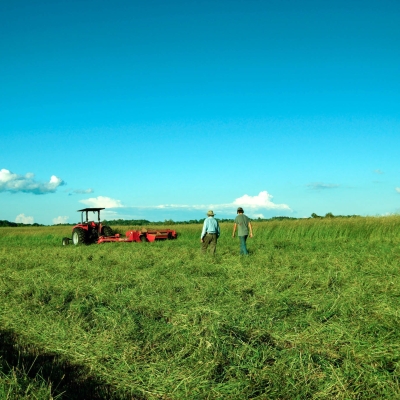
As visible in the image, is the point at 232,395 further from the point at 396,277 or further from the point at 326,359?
the point at 396,277

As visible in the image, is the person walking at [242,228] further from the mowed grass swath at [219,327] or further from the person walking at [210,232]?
the mowed grass swath at [219,327]

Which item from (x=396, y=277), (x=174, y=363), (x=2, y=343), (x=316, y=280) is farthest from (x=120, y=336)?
(x=396, y=277)

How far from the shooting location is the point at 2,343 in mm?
5270

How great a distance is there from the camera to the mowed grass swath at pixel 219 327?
13.1 feet

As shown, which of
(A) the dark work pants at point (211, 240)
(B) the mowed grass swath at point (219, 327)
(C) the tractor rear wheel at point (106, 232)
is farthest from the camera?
(C) the tractor rear wheel at point (106, 232)

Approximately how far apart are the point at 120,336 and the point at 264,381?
72.8 inches

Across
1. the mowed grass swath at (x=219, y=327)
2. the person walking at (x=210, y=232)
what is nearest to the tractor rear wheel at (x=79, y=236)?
the person walking at (x=210, y=232)

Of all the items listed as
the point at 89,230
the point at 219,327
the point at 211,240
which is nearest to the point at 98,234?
the point at 89,230

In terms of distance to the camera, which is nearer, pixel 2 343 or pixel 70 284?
pixel 2 343

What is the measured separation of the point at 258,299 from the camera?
705cm

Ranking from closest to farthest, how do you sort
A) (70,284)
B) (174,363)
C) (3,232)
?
(174,363) < (70,284) < (3,232)

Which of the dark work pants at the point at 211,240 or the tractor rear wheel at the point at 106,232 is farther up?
the tractor rear wheel at the point at 106,232

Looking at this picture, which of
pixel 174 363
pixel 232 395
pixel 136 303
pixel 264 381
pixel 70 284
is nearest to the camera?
pixel 232 395

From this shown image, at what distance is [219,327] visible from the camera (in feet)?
17.0
